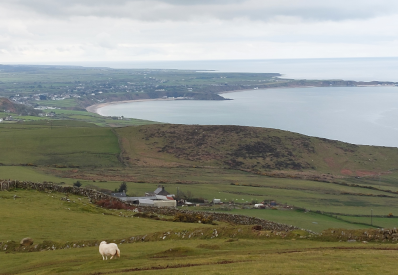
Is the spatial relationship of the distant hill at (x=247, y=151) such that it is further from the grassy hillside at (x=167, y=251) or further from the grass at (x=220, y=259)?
the grass at (x=220, y=259)

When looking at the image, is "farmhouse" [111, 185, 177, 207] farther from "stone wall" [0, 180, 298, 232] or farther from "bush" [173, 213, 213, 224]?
"bush" [173, 213, 213, 224]

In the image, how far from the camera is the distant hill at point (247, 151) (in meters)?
79.2

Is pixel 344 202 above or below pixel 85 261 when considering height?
below

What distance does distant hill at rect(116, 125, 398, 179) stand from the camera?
79188 mm

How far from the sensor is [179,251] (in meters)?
16.0

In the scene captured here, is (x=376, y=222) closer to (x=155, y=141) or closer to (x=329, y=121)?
(x=155, y=141)

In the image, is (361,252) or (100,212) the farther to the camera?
(100,212)

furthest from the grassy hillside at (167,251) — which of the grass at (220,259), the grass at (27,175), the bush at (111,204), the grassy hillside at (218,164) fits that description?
the grass at (27,175)

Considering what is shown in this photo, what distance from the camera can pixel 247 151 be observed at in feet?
281

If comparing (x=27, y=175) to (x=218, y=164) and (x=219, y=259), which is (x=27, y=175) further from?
(x=219, y=259)

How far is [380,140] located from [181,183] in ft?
281

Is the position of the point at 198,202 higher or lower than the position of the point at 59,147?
higher

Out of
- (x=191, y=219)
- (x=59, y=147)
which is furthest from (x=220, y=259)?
(x=59, y=147)

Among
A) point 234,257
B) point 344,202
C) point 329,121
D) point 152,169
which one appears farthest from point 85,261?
point 329,121
